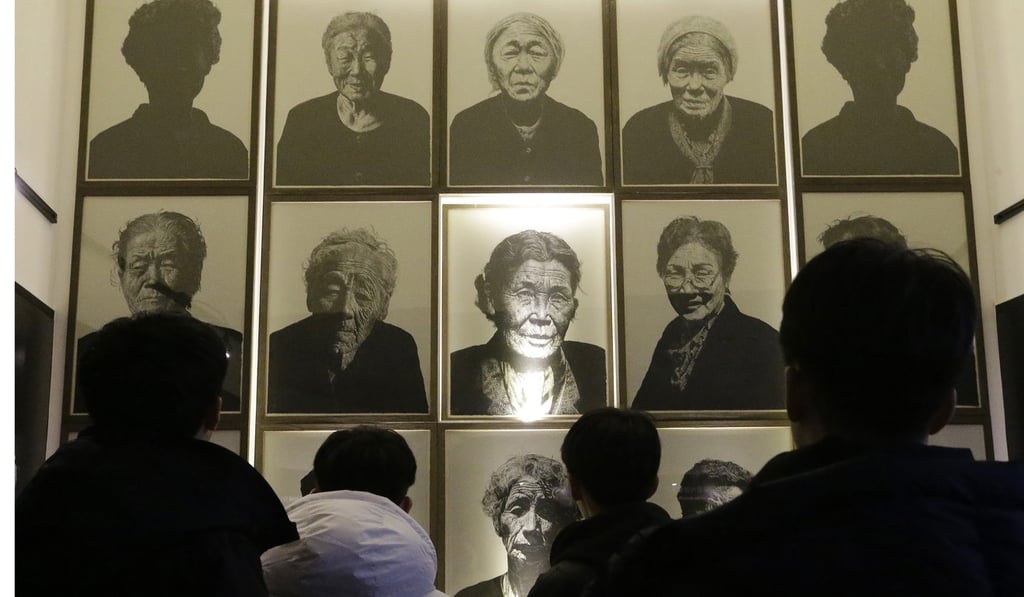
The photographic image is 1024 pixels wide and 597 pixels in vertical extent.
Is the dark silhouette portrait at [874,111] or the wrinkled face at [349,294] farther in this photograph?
the dark silhouette portrait at [874,111]

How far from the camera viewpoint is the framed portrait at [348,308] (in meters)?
4.74

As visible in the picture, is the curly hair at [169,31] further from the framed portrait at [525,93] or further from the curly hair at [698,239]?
the curly hair at [698,239]

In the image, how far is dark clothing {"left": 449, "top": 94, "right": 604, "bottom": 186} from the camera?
493 centimetres

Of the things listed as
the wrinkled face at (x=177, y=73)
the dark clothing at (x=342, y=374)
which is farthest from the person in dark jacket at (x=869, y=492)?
the wrinkled face at (x=177, y=73)

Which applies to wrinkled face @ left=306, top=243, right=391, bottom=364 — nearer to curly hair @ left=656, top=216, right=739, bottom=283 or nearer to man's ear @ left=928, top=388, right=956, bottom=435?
curly hair @ left=656, top=216, right=739, bottom=283

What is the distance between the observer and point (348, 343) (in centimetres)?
477

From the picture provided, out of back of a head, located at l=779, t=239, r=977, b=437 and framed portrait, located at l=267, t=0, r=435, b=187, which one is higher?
framed portrait, located at l=267, t=0, r=435, b=187

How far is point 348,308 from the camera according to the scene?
4805 mm

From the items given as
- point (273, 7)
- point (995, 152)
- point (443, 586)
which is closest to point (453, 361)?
point (443, 586)

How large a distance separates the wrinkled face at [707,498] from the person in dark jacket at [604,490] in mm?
2635

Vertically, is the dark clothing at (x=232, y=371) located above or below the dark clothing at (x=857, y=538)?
above

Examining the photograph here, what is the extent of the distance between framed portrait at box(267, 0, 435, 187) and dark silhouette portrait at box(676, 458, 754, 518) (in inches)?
69.4

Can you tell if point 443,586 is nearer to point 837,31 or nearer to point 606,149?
point 606,149

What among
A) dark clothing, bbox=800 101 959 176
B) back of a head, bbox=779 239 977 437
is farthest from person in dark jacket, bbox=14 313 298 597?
dark clothing, bbox=800 101 959 176
